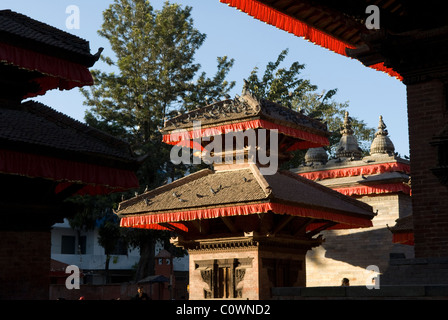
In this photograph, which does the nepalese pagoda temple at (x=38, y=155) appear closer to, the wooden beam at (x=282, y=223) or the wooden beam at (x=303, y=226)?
the wooden beam at (x=282, y=223)

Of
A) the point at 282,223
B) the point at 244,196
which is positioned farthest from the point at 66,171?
the point at 282,223

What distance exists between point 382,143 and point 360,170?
1.45 m

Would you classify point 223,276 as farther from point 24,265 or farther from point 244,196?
point 24,265

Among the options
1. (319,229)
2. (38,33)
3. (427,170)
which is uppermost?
(38,33)

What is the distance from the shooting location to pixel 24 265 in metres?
12.6

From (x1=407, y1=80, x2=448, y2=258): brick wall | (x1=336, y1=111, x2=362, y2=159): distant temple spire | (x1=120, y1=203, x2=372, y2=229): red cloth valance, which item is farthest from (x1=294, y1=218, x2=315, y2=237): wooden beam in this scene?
(x1=407, y1=80, x2=448, y2=258): brick wall

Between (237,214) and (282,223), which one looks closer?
(237,214)

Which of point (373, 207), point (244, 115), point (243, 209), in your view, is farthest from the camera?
point (373, 207)

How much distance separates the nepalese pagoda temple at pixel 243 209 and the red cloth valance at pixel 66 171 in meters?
4.08

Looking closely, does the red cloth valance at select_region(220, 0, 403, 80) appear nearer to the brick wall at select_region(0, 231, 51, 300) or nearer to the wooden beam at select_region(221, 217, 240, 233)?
the brick wall at select_region(0, 231, 51, 300)

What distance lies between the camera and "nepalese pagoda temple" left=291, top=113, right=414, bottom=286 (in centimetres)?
2284

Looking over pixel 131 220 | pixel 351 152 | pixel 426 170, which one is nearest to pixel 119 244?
pixel 351 152

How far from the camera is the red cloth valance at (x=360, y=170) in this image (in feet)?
76.4

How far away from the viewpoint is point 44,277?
12.9 metres
